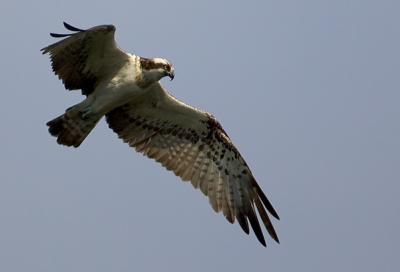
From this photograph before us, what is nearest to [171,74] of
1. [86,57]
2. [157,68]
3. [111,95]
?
[157,68]

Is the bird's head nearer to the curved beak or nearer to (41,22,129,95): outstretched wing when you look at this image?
the curved beak

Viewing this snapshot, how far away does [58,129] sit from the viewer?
46.0 ft

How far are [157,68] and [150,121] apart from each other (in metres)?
1.50

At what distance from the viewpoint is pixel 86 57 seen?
45.0 ft

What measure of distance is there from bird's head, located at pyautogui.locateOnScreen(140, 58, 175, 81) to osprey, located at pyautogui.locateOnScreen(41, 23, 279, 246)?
0.01 metres

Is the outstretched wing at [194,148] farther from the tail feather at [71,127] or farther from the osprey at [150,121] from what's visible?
the tail feather at [71,127]

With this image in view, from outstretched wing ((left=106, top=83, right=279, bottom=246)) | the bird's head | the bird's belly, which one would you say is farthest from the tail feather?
the bird's head

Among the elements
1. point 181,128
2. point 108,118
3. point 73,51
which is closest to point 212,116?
point 181,128

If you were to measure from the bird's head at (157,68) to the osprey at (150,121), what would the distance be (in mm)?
15

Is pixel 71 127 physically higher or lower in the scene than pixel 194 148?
lower

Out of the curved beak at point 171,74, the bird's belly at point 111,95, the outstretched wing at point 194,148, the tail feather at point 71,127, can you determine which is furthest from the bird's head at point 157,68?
the tail feather at point 71,127

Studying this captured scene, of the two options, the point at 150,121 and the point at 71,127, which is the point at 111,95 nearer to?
the point at 71,127

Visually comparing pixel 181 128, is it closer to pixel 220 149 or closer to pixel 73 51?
pixel 220 149

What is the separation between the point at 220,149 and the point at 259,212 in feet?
4.20
